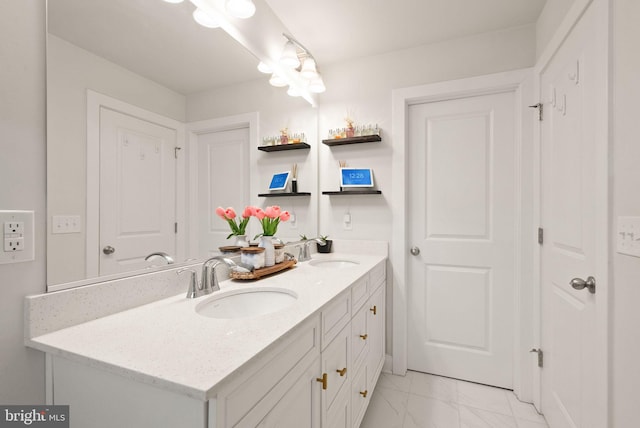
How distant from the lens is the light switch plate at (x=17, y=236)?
2.40 ft

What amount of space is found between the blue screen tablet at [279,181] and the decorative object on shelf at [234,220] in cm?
41

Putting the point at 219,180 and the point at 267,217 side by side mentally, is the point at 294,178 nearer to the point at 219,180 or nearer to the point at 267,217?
the point at 267,217

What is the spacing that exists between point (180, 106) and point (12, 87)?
529 mm

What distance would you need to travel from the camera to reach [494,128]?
2.01 metres

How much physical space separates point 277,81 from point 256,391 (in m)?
1.77

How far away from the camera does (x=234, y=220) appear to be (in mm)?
1530

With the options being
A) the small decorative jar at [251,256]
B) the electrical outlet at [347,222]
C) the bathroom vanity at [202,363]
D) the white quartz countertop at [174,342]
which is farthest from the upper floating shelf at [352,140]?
the white quartz countertop at [174,342]

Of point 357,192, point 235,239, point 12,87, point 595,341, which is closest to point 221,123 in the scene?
point 235,239

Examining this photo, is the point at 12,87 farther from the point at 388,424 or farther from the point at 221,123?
the point at 388,424

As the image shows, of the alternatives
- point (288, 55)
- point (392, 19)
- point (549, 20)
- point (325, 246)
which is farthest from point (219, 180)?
point (549, 20)

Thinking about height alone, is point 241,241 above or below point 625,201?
below

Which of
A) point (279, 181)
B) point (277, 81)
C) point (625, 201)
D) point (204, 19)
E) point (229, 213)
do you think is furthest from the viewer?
point (279, 181)

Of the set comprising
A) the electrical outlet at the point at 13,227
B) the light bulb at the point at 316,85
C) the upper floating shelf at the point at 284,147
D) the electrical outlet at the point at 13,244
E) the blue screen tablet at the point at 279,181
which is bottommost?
the electrical outlet at the point at 13,244

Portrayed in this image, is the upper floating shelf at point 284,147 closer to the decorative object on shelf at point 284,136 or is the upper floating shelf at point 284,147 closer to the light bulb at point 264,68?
the decorative object on shelf at point 284,136
